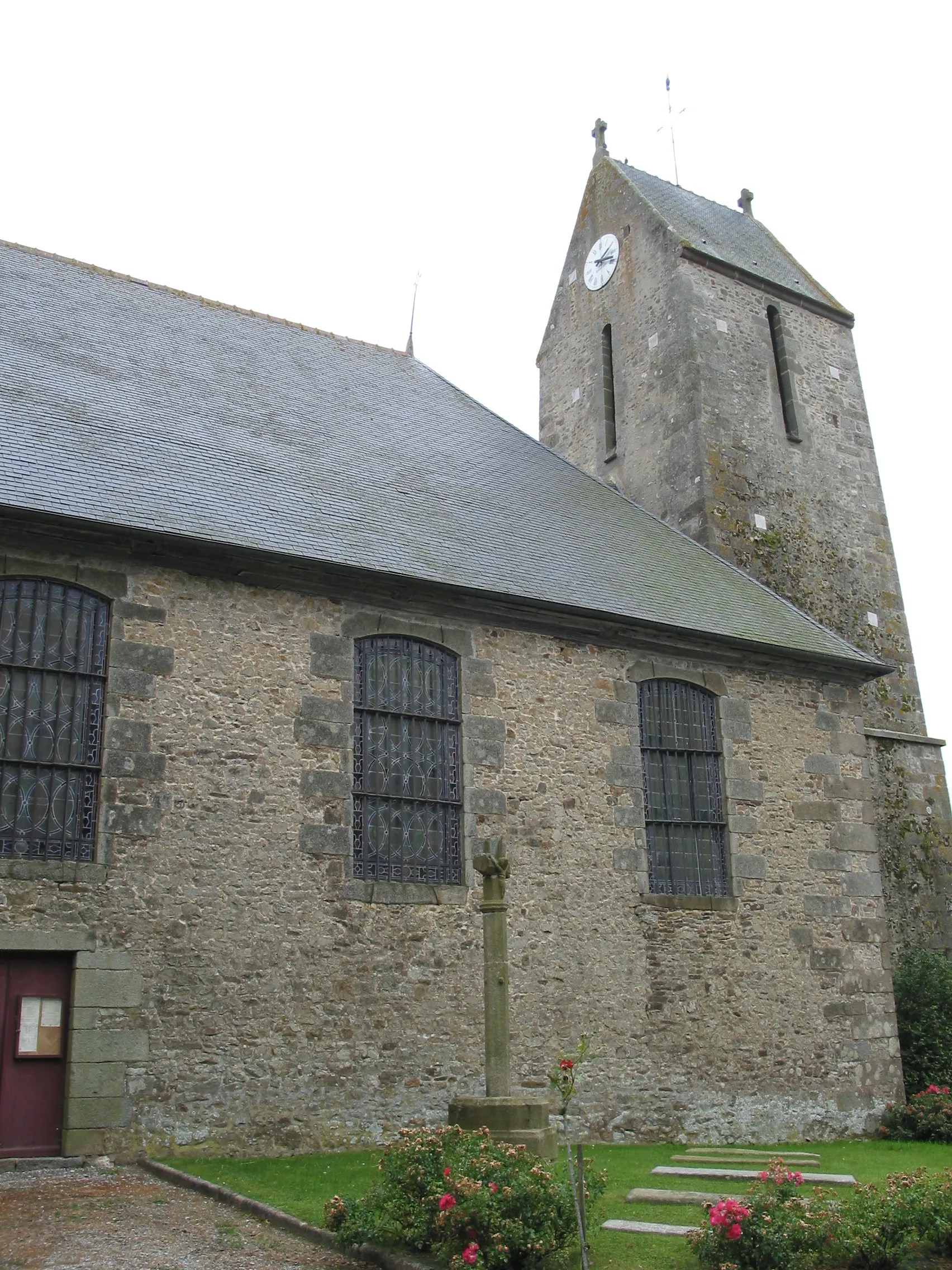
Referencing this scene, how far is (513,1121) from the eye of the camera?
732 cm

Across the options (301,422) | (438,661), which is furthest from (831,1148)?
(301,422)

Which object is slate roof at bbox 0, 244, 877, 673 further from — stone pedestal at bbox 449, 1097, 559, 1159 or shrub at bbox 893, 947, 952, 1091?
stone pedestal at bbox 449, 1097, 559, 1159

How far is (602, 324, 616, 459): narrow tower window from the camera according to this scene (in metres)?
18.8

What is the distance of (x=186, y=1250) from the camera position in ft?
19.7

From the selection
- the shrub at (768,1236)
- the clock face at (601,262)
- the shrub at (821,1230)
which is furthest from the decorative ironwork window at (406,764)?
the clock face at (601,262)

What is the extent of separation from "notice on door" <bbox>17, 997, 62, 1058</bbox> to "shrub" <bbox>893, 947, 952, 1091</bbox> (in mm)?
9197

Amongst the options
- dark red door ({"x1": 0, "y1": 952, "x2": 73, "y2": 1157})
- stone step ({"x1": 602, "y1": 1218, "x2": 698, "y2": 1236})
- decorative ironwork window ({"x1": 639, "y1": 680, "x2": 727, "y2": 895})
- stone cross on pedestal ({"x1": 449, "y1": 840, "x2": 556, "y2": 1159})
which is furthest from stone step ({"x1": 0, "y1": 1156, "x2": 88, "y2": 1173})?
decorative ironwork window ({"x1": 639, "y1": 680, "x2": 727, "y2": 895})

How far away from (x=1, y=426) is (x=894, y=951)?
1176 centimetres

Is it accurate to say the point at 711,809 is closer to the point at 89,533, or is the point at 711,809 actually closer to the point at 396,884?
the point at 396,884

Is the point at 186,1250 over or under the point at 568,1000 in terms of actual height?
under

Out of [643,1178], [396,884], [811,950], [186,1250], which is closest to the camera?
[186,1250]

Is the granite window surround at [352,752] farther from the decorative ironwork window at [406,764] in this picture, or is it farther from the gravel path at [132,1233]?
the gravel path at [132,1233]

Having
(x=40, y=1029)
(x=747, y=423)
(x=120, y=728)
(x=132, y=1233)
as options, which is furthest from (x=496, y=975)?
(x=747, y=423)

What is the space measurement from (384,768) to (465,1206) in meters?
5.52
